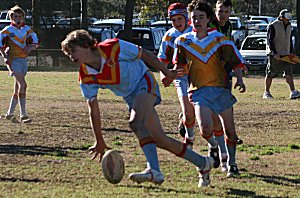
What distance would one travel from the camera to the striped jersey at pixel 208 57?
8789mm

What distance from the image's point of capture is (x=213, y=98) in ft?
28.9

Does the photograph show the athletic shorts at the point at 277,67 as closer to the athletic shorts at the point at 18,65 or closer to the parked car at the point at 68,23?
the athletic shorts at the point at 18,65

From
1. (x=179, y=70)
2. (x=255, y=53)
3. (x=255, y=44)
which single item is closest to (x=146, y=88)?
(x=179, y=70)

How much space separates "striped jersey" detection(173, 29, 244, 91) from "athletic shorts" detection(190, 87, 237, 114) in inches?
2.1

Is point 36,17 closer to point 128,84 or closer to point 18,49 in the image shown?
point 18,49

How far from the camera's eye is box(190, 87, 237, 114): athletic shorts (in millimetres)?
8805

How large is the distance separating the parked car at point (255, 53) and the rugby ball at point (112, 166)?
2532cm

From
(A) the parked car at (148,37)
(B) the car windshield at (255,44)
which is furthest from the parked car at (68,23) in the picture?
(B) the car windshield at (255,44)

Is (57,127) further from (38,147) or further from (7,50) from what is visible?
(38,147)

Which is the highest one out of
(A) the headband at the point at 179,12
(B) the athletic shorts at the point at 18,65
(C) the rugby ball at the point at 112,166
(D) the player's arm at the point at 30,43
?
(A) the headband at the point at 179,12

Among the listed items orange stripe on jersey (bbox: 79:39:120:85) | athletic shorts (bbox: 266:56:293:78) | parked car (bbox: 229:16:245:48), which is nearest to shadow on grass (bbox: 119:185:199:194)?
orange stripe on jersey (bbox: 79:39:120:85)

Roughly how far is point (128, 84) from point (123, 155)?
3092 mm

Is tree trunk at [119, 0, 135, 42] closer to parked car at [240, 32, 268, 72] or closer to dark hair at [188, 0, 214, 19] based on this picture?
parked car at [240, 32, 268, 72]

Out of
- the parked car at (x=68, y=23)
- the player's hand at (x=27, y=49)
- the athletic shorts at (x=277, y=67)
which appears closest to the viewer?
the player's hand at (x=27, y=49)
